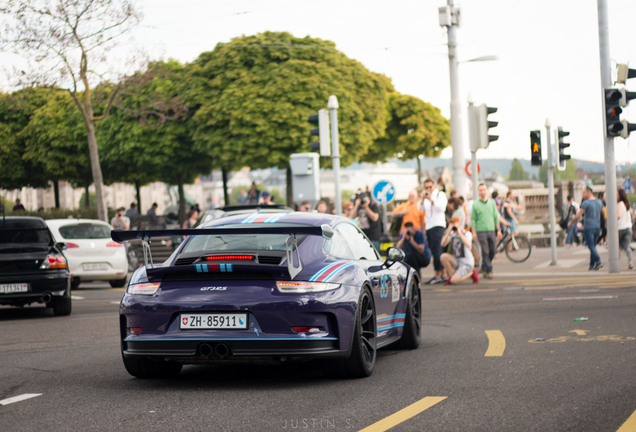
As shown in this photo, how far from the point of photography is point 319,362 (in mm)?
8141

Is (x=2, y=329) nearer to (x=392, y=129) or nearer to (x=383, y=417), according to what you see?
(x=383, y=417)

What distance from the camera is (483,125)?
2194cm

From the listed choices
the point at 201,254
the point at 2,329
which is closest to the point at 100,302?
the point at 2,329

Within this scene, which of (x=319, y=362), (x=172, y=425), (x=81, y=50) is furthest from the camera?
(x=81, y=50)

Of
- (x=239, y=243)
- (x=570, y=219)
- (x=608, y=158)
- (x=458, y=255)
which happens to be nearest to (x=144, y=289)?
(x=239, y=243)

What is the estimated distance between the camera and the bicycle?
24000 millimetres

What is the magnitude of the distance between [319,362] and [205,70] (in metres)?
39.1

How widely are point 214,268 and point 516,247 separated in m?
18.4

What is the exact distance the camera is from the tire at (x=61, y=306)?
45.6 ft

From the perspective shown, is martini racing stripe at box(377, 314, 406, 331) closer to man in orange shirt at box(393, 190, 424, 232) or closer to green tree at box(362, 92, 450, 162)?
man in orange shirt at box(393, 190, 424, 232)

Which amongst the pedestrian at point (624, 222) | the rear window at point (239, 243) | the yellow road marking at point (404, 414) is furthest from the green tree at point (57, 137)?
the yellow road marking at point (404, 414)

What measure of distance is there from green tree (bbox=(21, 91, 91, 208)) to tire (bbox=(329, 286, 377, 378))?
46.0 metres

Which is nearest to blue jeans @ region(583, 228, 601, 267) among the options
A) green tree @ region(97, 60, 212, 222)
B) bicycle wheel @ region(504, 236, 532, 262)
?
bicycle wheel @ region(504, 236, 532, 262)

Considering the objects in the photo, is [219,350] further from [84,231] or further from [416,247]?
[84,231]
